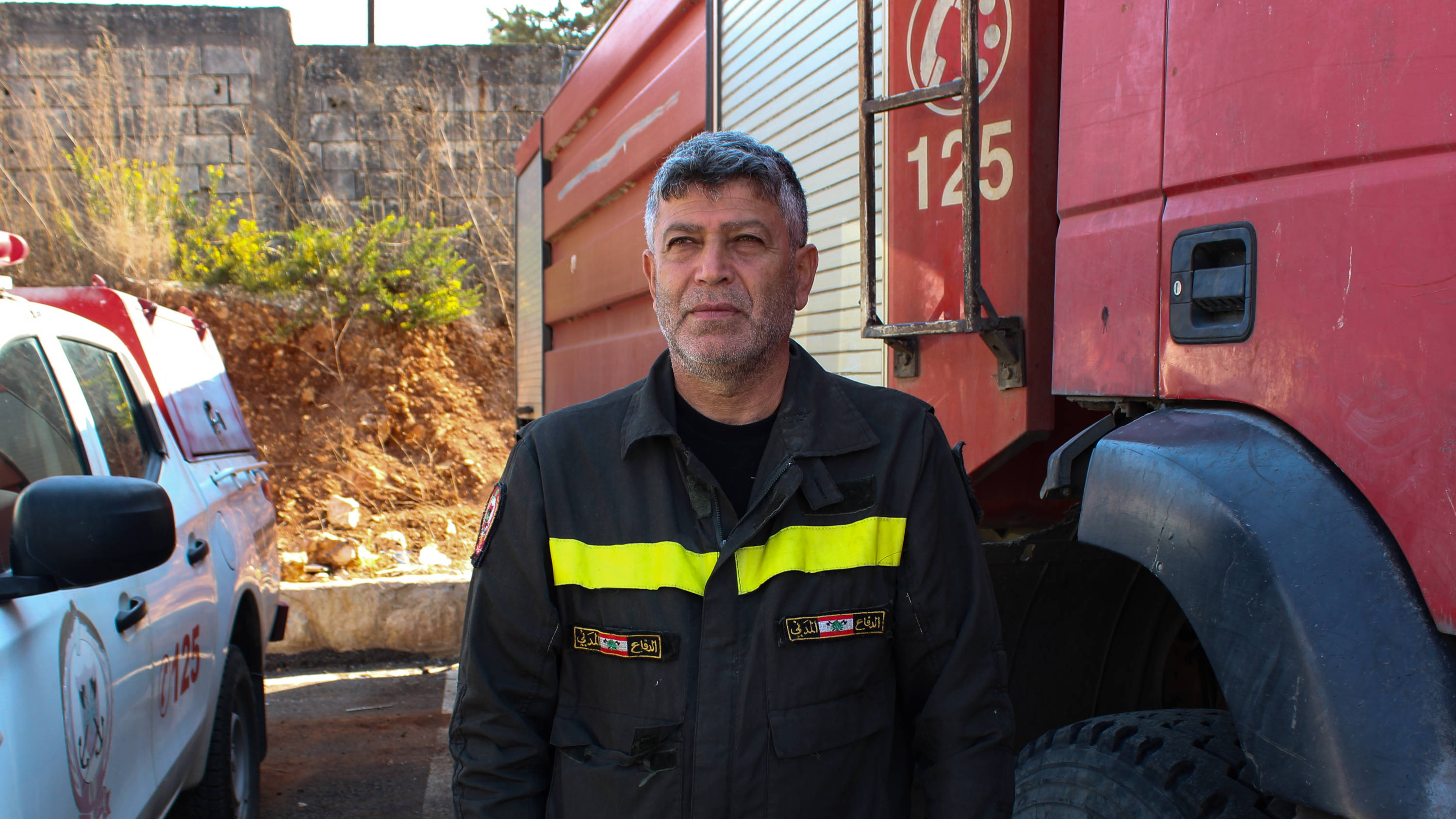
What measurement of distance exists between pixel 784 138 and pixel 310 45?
10144 millimetres

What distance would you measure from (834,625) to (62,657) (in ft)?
4.30

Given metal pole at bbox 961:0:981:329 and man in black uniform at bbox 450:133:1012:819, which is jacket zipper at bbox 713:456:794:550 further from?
metal pole at bbox 961:0:981:329

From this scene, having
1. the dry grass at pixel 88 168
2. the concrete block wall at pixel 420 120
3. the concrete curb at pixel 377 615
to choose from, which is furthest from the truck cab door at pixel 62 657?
the concrete block wall at pixel 420 120

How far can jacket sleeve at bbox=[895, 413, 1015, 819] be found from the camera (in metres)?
1.51

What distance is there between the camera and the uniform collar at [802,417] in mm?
1566

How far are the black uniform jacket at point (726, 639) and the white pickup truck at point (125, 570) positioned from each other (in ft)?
1.99

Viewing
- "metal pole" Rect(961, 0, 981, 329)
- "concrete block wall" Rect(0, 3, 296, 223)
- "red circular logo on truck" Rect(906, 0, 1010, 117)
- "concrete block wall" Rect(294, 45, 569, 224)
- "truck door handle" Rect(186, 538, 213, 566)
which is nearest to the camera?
"metal pole" Rect(961, 0, 981, 329)

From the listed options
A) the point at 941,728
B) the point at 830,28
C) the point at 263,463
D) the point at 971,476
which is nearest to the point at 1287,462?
the point at 941,728

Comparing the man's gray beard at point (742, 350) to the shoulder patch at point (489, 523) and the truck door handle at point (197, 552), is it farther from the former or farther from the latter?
the truck door handle at point (197, 552)

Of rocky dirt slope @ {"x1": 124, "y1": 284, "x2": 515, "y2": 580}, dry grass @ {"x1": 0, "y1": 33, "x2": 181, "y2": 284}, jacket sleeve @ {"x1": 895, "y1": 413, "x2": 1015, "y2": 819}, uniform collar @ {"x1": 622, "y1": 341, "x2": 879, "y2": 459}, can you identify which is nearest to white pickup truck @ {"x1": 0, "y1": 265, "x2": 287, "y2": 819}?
uniform collar @ {"x1": 622, "y1": 341, "x2": 879, "y2": 459}

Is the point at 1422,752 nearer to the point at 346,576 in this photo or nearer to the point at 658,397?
→ the point at 658,397

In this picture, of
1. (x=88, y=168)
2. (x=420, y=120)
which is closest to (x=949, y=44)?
(x=420, y=120)

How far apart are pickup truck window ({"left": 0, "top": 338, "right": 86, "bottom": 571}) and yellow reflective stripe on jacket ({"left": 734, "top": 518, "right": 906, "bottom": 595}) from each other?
1.43 m

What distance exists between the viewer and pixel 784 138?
2.95 m
